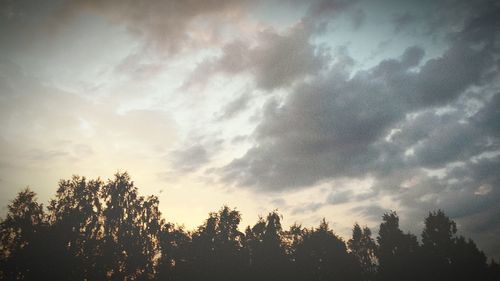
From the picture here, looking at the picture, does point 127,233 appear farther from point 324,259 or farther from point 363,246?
point 363,246

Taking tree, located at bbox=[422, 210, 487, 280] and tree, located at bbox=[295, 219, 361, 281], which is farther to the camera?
tree, located at bbox=[295, 219, 361, 281]

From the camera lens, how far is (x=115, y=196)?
159 feet

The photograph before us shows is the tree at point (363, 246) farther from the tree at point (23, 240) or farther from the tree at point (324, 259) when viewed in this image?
the tree at point (23, 240)

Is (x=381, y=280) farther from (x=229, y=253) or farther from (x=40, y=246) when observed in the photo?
(x=40, y=246)

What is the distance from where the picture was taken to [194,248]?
56.5 metres

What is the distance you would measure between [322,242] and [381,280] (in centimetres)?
1312

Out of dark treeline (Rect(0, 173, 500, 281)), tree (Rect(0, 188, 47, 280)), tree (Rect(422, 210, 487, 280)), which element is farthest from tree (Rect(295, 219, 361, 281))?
tree (Rect(0, 188, 47, 280))

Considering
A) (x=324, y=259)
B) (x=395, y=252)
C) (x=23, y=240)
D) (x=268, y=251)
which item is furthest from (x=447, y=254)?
(x=23, y=240)

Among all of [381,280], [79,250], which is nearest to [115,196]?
[79,250]

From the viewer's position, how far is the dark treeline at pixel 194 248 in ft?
135

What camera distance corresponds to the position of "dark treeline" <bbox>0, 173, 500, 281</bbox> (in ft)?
135

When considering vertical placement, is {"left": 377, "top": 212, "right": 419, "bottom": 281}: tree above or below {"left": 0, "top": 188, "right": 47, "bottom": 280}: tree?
below

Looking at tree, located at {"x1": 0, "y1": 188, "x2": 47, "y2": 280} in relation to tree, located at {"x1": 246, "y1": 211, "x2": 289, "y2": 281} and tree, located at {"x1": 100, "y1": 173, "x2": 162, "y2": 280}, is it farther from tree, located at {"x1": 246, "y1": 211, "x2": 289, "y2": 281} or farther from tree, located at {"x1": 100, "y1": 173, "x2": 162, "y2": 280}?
tree, located at {"x1": 246, "y1": 211, "x2": 289, "y2": 281}

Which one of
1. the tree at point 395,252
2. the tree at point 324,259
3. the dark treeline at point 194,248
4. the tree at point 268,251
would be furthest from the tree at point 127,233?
the tree at point 395,252
